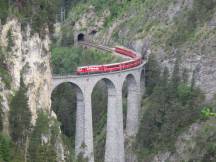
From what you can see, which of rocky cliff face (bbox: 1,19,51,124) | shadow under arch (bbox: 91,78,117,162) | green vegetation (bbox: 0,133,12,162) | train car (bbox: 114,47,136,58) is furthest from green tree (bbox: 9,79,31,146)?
train car (bbox: 114,47,136,58)

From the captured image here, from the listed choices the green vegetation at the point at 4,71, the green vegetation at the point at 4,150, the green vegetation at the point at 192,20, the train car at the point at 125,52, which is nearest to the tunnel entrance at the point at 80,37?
the train car at the point at 125,52

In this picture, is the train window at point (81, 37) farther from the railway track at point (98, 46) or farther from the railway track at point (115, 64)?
the railway track at point (115, 64)

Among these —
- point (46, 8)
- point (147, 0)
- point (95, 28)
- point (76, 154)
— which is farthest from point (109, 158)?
point (95, 28)

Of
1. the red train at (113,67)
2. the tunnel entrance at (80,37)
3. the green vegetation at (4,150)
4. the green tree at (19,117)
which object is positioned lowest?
the green vegetation at (4,150)

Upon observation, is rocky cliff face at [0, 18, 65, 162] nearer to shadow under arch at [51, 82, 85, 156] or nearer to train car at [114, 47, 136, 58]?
shadow under arch at [51, 82, 85, 156]

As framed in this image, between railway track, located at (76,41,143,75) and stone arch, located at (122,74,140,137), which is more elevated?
railway track, located at (76,41,143,75)

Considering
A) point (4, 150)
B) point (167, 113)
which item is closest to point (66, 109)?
point (167, 113)

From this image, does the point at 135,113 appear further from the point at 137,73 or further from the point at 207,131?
the point at 207,131

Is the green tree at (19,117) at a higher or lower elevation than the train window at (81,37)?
lower

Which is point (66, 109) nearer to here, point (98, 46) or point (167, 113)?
point (167, 113)

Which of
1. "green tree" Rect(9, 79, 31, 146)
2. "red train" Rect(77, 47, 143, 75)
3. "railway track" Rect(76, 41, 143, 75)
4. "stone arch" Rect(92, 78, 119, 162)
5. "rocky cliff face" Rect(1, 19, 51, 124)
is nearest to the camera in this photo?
"green tree" Rect(9, 79, 31, 146)
